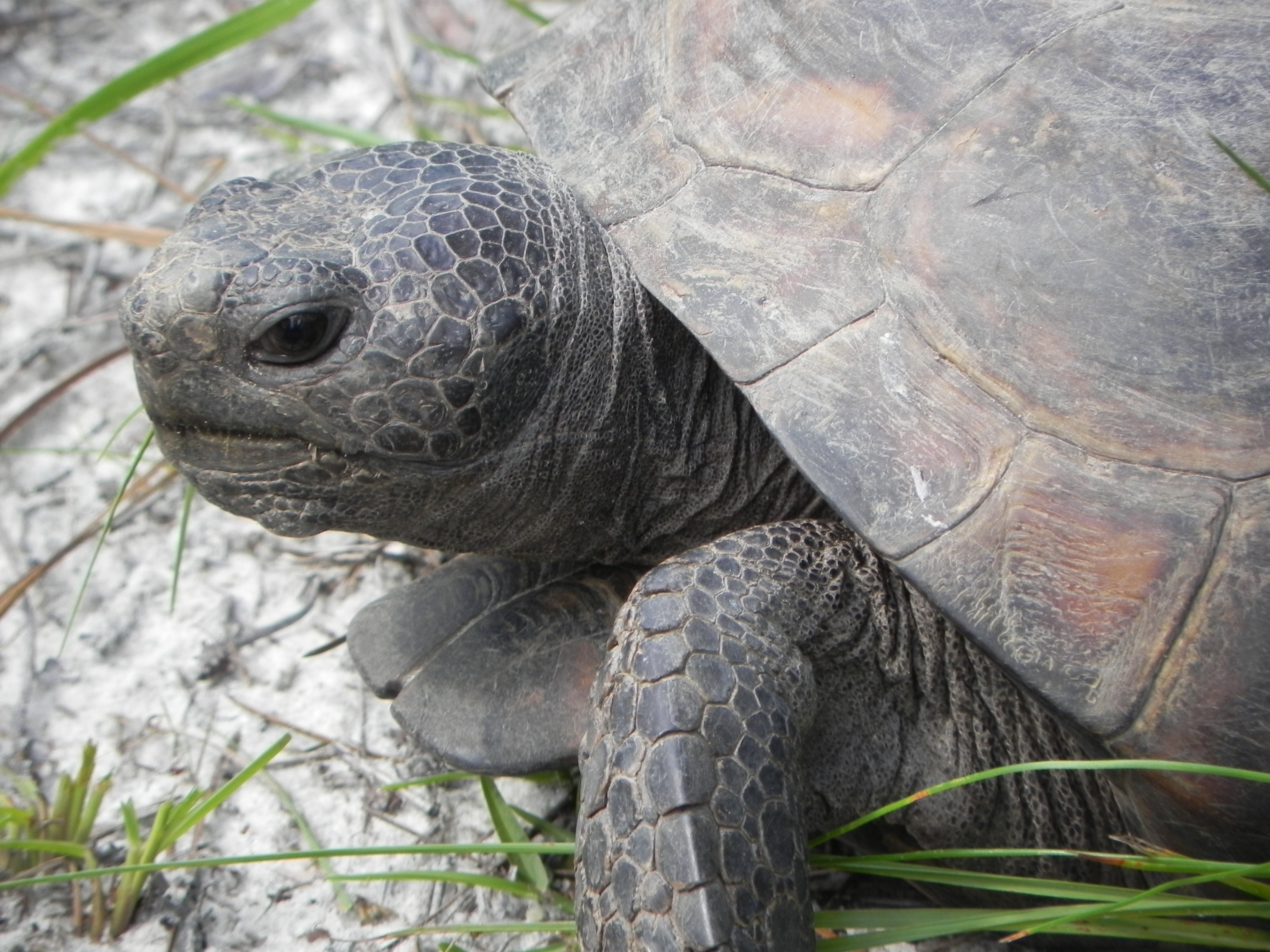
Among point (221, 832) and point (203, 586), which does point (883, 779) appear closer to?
point (221, 832)

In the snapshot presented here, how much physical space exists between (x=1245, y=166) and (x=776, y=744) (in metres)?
1.07

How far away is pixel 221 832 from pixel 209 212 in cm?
135

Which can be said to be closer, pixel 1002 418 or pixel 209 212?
pixel 1002 418

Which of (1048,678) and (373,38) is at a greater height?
(373,38)

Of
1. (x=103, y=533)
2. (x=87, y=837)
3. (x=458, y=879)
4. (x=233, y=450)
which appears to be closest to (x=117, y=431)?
(x=103, y=533)

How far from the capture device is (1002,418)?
1.57 m

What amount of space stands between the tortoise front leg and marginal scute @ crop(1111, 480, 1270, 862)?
510 mm

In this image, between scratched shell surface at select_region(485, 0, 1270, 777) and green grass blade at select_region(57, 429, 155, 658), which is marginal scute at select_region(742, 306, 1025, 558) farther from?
green grass blade at select_region(57, 429, 155, 658)

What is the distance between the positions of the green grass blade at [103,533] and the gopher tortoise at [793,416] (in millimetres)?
426

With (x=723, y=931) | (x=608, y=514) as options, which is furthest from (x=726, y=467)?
(x=723, y=931)

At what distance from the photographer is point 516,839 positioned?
2078 mm

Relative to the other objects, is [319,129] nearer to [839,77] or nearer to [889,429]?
[839,77]

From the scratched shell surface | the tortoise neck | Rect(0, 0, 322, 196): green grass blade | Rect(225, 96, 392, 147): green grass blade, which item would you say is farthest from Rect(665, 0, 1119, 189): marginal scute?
Rect(225, 96, 392, 147): green grass blade

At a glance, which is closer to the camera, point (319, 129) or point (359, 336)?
point (359, 336)
